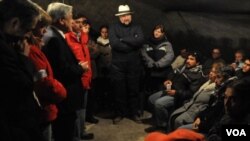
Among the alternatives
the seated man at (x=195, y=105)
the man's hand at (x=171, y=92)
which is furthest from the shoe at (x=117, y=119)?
the seated man at (x=195, y=105)

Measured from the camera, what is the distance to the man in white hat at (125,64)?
21.0 ft

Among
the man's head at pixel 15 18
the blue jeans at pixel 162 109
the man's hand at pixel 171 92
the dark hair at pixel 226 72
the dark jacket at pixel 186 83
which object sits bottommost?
the blue jeans at pixel 162 109

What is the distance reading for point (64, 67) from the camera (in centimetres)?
376

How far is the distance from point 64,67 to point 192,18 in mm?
4516

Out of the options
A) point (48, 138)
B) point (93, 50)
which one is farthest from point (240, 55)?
point (48, 138)

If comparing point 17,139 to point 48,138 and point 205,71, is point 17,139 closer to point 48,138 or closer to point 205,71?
point 48,138

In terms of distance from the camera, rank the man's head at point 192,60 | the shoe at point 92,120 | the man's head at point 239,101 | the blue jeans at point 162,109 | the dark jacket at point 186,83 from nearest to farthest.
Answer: the man's head at point 239,101
the dark jacket at point 186,83
the blue jeans at point 162,109
the man's head at point 192,60
the shoe at point 92,120

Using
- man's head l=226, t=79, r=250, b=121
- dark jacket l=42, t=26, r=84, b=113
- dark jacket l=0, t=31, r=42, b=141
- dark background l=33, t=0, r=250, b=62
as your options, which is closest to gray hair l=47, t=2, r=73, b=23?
dark jacket l=42, t=26, r=84, b=113

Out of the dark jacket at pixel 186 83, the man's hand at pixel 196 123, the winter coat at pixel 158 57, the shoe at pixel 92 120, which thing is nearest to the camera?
the man's hand at pixel 196 123

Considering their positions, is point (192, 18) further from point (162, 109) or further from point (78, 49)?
point (78, 49)

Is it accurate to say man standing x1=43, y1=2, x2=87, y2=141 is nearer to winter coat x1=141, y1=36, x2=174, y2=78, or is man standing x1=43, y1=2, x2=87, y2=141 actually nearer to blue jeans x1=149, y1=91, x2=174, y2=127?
blue jeans x1=149, y1=91, x2=174, y2=127

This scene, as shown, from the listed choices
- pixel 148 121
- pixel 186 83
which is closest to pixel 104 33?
pixel 148 121

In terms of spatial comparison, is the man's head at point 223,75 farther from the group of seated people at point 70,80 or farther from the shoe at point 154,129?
the shoe at point 154,129

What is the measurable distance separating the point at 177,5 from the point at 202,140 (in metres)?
5.59
